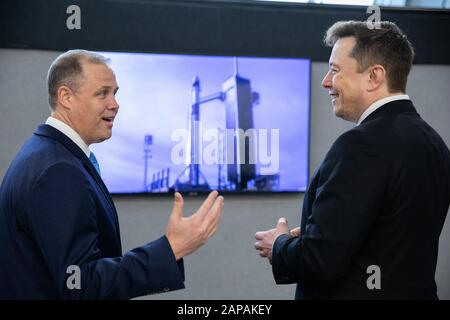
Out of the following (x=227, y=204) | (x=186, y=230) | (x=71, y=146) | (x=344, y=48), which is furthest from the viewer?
(x=227, y=204)

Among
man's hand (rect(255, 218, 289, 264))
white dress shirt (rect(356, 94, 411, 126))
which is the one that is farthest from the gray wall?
white dress shirt (rect(356, 94, 411, 126))

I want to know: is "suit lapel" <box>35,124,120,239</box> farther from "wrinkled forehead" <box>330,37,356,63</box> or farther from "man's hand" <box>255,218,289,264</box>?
"wrinkled forehead" <box>330,37,356,63</box>

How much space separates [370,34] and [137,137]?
7.54 feet

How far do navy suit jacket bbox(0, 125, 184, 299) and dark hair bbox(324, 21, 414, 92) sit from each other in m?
0.73

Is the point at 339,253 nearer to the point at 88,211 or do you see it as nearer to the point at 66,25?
the point at 88,211

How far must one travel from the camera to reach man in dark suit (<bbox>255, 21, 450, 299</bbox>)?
1427 mm

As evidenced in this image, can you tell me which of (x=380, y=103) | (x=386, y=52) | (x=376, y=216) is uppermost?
(x=386, y=52)

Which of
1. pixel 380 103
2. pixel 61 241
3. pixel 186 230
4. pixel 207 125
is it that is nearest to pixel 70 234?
pixel 61 241

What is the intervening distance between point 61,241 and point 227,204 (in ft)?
8.57

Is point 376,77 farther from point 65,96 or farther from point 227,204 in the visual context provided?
point 227,204

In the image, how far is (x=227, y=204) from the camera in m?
3.88

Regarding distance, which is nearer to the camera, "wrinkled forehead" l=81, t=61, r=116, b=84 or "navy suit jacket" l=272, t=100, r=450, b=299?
"navy suit jacket" l=272, t=100, r=450, b=299

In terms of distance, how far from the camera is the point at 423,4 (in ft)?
13.8
